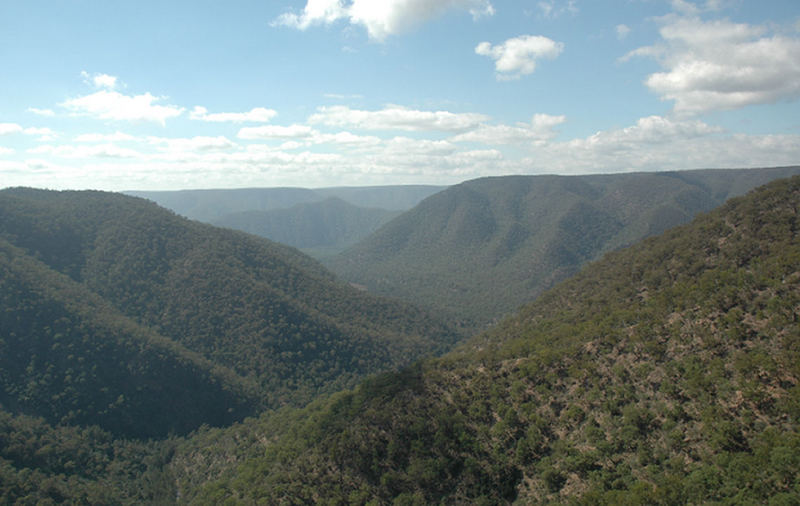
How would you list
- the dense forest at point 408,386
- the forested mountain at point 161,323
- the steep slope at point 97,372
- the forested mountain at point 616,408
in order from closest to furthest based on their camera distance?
the forested mountain at point 616,408, the dense forest at point 408,386, the steep slope at point 97,372, the forested mountain at point 161,323

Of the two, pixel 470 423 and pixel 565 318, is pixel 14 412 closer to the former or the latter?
pixel 470 423

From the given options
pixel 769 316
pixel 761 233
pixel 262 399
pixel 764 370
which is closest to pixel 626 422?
pixel 764 370

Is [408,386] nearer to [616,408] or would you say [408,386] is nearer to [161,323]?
[616,408]

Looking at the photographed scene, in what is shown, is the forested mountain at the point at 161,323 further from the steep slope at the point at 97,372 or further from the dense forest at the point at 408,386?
the dense forest at the point at 408,386

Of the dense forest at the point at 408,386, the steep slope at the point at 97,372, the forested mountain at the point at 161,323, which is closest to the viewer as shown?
the dense forest at the point at 408,386

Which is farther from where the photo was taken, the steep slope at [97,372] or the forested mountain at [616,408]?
the steep slope at [97,372]

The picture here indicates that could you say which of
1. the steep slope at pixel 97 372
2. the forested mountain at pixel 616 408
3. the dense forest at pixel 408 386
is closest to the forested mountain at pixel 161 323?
the steep slope at pixel 97 372
